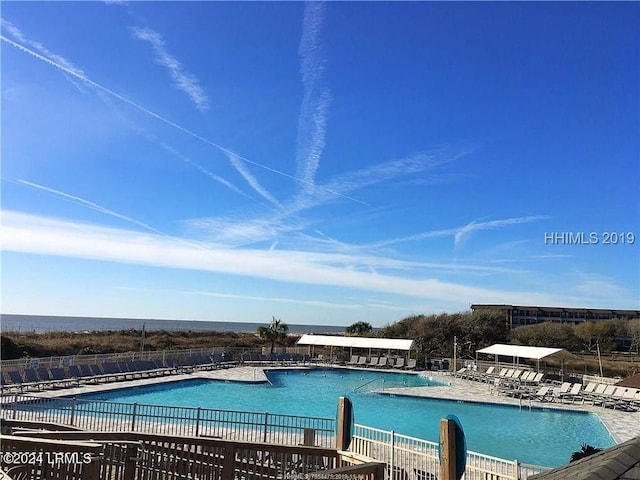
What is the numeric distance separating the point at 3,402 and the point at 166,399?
5.98m

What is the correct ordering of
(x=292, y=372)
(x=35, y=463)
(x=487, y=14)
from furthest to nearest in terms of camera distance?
1. (x=292, y=372)
2. (x=487, y=14)
3. (x=35, y=463)

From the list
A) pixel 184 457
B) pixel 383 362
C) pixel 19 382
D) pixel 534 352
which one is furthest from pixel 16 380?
Result: pixel 534 352

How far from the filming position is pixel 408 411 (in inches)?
634

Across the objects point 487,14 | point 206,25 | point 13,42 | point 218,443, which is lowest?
point 218,443

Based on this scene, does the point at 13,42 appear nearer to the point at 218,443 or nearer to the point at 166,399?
the point at 218,443

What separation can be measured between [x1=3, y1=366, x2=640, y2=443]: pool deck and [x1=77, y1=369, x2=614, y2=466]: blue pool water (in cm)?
31

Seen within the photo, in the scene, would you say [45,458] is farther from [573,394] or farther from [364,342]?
[364,342]

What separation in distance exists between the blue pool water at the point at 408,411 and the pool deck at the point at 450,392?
0.31 meters

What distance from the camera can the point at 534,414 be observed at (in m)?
15.5

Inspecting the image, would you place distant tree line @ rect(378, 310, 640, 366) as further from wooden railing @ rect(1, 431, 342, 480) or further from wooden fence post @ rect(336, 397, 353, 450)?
wooden railing @ rect(1, 431, 342, 480)

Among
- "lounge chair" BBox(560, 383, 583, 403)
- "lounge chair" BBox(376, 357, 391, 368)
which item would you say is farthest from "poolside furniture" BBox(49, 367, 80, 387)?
"lounge chair" BBox(560, 383, 583, 403)

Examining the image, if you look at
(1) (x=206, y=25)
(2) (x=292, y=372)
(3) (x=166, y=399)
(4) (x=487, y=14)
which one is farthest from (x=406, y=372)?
(1) (x=206, y=25)

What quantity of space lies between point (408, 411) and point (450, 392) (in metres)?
3.22

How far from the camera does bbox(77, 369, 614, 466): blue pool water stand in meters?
12.1
